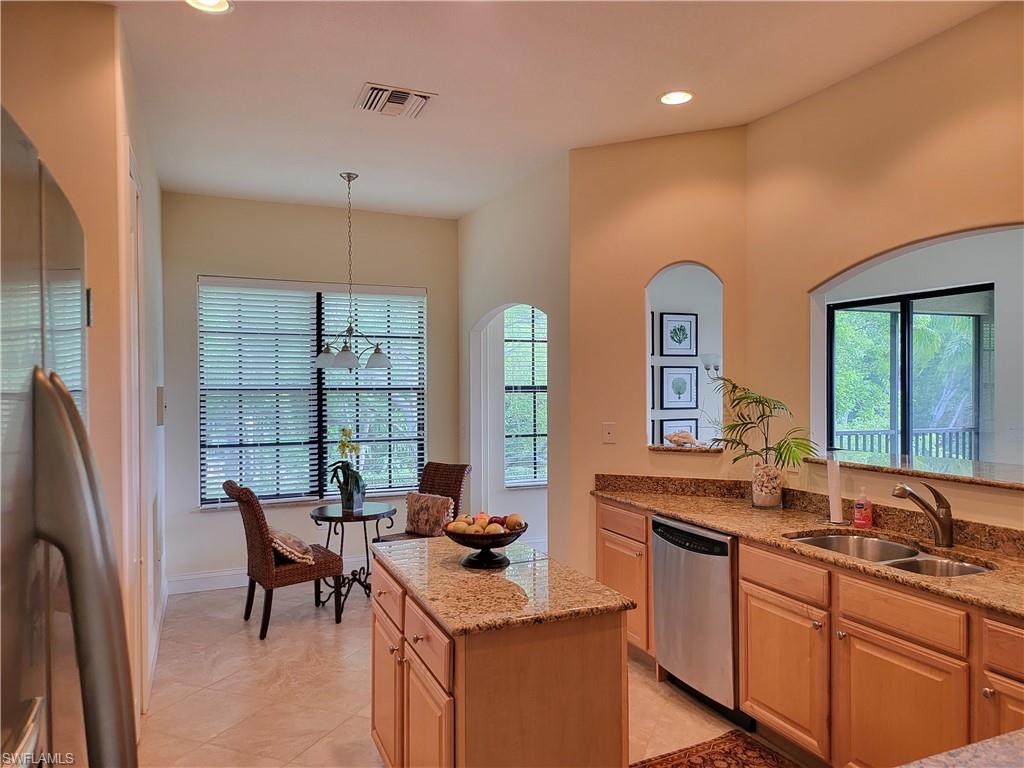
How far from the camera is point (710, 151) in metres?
4.02

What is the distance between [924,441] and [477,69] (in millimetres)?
4574

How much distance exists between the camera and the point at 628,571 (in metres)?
3.89

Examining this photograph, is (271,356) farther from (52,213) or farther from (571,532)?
(52,213)

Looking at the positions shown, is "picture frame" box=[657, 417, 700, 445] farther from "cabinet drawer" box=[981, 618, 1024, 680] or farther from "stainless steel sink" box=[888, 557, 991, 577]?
"cabinet drawer" box=[981, 618, 1024, 680]

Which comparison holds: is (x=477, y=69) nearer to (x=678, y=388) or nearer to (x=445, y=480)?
(x=445, y=480)

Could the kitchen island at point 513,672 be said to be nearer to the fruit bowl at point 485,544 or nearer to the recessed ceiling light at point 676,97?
the fruit bowl at point 485,544

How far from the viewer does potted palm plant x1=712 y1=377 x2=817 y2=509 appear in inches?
139

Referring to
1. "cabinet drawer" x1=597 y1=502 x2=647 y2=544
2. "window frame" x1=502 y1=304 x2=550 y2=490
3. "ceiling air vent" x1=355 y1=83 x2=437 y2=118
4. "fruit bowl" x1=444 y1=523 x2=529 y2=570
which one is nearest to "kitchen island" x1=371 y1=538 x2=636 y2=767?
A: "fruit bowl" x1=444 y1=523 x2=529 y2=570

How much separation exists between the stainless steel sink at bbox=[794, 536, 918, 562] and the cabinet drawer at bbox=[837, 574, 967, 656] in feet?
1.53

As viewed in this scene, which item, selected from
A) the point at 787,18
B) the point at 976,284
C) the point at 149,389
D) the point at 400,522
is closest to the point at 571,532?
the point at 400,522

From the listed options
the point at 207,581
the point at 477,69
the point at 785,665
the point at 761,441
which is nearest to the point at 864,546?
the point at 785,665

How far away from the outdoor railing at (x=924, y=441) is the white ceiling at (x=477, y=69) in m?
3.06

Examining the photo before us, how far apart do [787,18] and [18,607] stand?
3.07 metres

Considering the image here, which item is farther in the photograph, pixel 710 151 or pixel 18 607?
pixel 710 151
